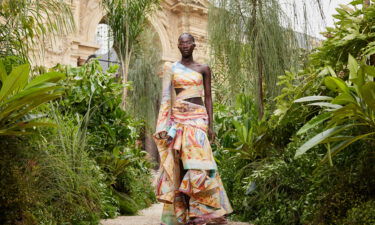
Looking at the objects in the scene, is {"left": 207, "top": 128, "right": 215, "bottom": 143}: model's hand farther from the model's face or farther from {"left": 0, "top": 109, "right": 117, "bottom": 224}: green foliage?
{"left": 0, "top": 109, "right": 117, "bottom": 224}: green foliage

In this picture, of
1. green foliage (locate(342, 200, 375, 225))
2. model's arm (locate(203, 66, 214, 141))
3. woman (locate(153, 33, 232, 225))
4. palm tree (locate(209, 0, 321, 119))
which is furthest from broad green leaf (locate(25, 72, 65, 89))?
palm tree (locate(209, 0, 321, 119))

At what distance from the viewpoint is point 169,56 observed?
13.4 metres

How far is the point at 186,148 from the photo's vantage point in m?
3.28

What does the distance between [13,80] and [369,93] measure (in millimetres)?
1982

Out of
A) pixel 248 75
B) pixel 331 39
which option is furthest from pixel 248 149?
pixel 331 39

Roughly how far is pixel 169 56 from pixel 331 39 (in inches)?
415

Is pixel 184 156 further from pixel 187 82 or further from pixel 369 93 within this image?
pixel 369 93

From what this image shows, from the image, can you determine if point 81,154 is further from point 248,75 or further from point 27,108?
point 248,75

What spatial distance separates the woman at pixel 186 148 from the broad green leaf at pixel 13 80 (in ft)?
4.03

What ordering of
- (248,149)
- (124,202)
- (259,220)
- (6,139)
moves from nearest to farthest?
(6,139) → (259,220) → (248,149) → (124,202)

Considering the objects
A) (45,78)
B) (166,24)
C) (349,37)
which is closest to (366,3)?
(349,37)

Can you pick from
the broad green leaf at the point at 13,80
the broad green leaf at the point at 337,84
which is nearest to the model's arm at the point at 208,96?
the broad green leaf at the point at 337,84

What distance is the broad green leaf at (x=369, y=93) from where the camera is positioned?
2.04 metres

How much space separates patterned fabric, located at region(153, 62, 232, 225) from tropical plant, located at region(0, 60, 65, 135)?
103 centimetres
